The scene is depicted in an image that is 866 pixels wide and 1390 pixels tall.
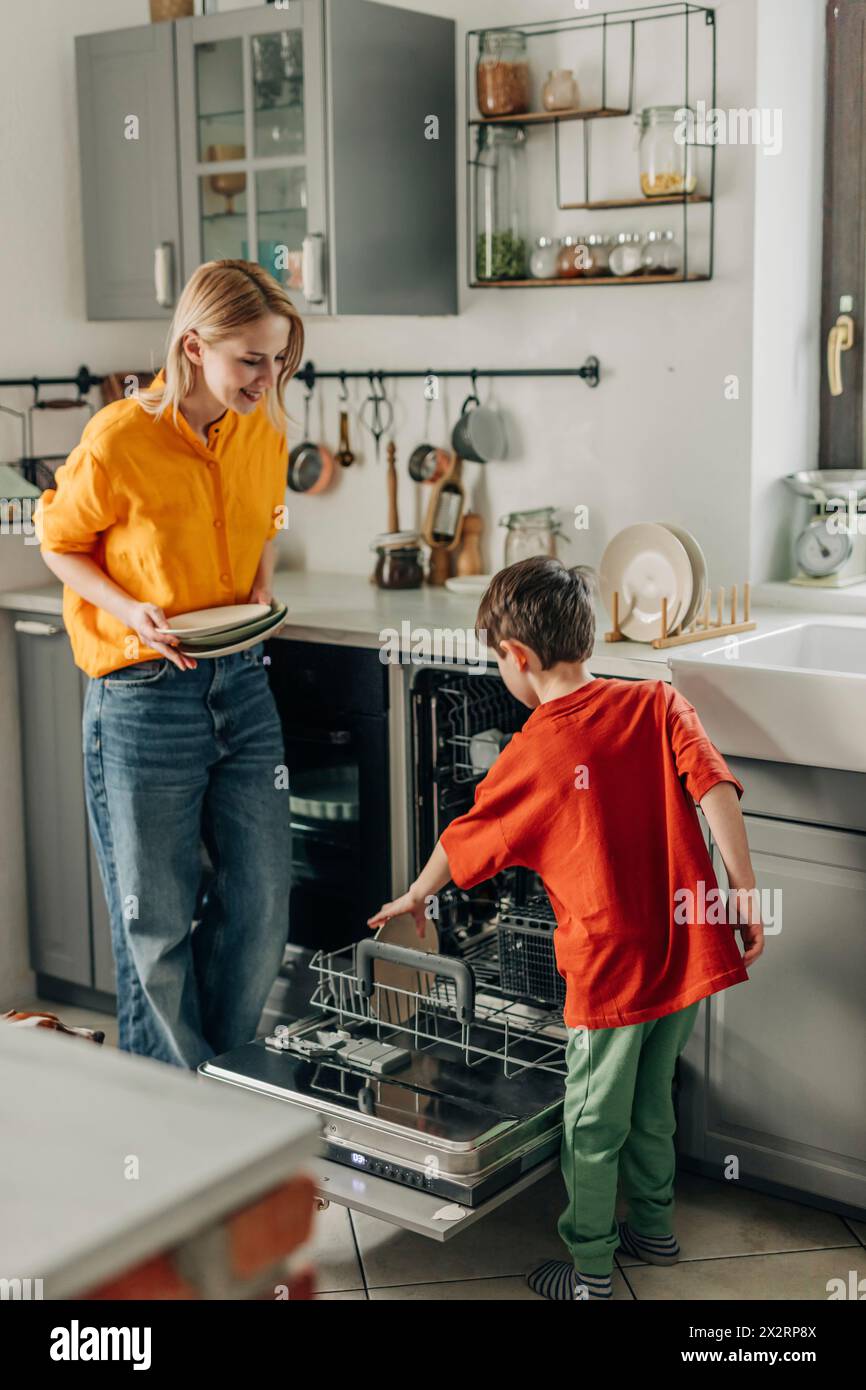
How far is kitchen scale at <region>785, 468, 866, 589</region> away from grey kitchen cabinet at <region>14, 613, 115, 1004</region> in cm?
150

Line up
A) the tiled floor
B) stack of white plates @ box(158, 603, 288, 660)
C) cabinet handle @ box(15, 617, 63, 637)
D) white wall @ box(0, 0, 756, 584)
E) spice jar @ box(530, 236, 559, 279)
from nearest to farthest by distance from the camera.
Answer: the tiled floor → stack of white plates @ box(158, 603, 288, 660) → white wall @ box(0, 0, 756, 584) → spice jar @ box(530, 236, 559, 279) → cabinet handle @ box(15, 617, 63, 637)

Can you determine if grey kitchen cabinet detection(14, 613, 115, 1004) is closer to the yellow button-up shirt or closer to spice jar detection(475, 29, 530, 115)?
the yellow button-up shirt

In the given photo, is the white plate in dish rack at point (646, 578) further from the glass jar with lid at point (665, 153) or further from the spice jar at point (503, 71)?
the spice jar at point (503, 71)

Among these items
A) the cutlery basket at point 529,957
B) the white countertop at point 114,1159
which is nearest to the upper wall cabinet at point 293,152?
the cutlery basket at point 529,957

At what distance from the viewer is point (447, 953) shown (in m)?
2.77

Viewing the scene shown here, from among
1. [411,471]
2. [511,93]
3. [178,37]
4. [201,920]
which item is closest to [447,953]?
[201,920]

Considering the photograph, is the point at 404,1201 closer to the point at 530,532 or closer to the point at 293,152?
the point at 530,532

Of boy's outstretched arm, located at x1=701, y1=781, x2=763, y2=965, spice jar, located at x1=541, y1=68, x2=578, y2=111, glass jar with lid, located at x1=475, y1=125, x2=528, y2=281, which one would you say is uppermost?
spice jar, located at x1=541, y1=68, x2=578, y2=111

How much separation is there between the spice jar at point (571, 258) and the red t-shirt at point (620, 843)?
1.15 m

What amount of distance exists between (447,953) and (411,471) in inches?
43.9

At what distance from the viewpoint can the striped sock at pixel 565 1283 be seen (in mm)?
2172

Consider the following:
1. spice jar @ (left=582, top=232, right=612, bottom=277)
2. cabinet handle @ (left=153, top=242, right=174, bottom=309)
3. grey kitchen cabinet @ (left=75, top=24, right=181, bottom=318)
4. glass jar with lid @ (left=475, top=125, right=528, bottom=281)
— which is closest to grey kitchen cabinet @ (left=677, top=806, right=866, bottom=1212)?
spice jar @ (left=582, top=232, right=612, bottom=277)

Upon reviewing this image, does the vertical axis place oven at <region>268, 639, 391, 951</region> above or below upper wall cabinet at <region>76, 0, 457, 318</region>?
below

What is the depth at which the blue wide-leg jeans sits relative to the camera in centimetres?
246
